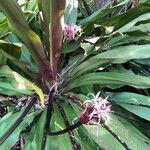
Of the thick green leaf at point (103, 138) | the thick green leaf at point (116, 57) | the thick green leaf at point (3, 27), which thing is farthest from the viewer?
the thick green leaf at point (3, 27)

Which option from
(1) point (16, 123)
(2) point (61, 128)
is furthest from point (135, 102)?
(1) point (16, 123)

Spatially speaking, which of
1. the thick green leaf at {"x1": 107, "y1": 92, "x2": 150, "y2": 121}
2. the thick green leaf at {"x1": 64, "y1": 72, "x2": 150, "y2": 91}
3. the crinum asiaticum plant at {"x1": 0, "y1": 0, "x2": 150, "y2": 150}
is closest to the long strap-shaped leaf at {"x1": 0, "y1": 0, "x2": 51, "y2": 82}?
the crinum asiaticum plant at {"x1": 0, "y1": 0, "x2": 150, "y2": 150}

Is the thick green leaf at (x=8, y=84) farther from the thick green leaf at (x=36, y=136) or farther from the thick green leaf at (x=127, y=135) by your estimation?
the thick green leaf at (x=127, y=135)

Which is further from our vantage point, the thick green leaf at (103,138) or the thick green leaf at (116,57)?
the thick green leaf at (116,57)

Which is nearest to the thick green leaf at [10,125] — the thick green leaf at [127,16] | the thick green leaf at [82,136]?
the thick green leaf at [82,136]

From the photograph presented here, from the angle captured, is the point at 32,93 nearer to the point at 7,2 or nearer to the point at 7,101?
the point at 7,101

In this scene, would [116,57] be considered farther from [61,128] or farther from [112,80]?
[61,128]

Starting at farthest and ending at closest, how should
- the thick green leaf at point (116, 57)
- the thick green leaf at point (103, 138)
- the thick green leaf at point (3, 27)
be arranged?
1. the thick green leaf at point (3, 27)
2. the thick green leaf at point (116, 57)
3. the thick green leaf at point (103, 138)

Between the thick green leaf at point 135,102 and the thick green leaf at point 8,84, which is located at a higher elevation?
the thick green leaf at point 8,84
